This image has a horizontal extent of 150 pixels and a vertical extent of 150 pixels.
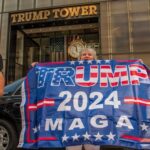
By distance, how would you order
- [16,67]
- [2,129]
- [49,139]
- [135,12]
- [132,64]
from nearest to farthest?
[49,139] < [132,64] < [2,129] < [135,12] < [16,67]

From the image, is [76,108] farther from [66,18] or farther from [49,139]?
[66,18]

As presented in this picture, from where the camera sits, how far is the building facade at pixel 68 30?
1906cm

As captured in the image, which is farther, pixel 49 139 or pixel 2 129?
pixel 2 129

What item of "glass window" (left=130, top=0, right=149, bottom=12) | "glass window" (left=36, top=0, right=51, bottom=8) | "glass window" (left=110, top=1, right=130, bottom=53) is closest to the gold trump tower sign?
"glass window" (left=36, top=0, right=51, bottom=8)

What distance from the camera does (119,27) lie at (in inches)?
762

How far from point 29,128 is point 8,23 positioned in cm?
1735

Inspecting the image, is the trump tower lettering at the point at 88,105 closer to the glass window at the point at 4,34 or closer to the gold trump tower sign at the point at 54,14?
the gold trump tower sign at the point at 54,14

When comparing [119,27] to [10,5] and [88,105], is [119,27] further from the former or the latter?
[88,105]

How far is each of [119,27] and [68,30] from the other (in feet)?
10.9

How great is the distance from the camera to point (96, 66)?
4902mm

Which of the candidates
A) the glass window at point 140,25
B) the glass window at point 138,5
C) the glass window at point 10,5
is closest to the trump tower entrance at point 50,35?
the glass window at point 10,5

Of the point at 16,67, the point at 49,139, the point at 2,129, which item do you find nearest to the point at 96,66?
the point at 49,139

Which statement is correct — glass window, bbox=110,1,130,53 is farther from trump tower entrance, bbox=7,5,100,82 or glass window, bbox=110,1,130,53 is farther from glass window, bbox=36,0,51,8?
glass window, bbox=36,0,51,8

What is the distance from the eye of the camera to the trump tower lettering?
4.41 meters
